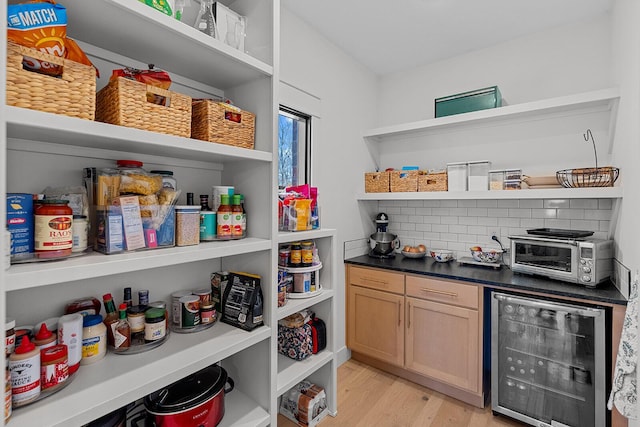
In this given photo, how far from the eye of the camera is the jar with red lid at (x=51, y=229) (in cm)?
85

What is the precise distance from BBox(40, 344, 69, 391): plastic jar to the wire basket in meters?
2.73

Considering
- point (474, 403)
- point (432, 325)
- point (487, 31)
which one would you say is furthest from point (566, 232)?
point (487, 31)

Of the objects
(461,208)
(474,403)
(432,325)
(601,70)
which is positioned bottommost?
(474,403)

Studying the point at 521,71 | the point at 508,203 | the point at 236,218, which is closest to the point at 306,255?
the point at 236,218

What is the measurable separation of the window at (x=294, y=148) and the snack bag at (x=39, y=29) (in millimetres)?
1519

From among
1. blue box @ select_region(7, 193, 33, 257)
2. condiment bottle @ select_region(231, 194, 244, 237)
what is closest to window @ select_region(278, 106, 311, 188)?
condiment bottle @ select_region(231, 194, 244, 237)

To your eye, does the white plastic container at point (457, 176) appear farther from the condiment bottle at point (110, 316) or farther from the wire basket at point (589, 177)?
the condiment bottle at point (110, 316)

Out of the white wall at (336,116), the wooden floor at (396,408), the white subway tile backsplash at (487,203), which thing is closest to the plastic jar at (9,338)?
the wooden floor at (396,408)

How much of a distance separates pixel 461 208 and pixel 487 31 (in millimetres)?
1422

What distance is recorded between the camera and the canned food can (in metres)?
1.32

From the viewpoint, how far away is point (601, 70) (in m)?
2.21

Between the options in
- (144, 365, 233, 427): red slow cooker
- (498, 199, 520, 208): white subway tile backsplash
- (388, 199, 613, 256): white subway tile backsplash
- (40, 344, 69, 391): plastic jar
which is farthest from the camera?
(498, 199, 520, 208): white subway tile backsplash

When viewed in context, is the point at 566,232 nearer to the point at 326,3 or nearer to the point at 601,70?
the point at 601,70

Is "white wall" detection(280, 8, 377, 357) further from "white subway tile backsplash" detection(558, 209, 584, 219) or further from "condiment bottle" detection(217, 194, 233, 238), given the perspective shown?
"white subway tile backsplash" detection(558, 209, 584, 219)
